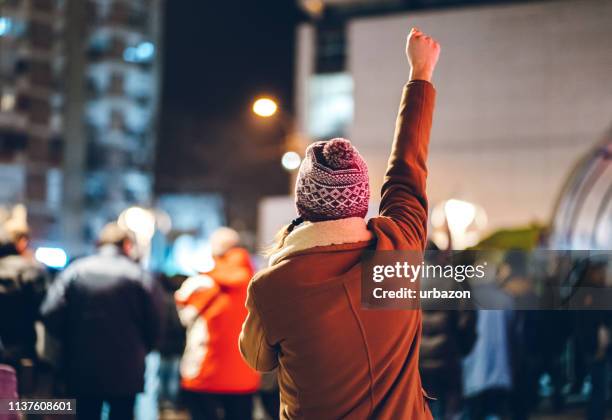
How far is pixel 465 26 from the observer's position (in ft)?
53.8

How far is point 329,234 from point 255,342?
372mm

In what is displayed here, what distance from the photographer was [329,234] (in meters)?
2.05

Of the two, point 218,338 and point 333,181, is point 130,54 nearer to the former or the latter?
point 218,338

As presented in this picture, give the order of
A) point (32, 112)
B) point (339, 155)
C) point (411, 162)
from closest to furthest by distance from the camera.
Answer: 1. point (339, 155)
2. point (411, 162)
3. point (32, 112)

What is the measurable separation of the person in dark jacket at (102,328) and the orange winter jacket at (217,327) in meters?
0.73

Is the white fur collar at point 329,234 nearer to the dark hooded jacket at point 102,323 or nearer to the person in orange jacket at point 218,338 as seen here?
the dark hooded jacket at point 102,323

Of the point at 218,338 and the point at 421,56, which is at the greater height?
the point at 421,56

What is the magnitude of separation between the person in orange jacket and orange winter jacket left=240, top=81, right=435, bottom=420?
3431mm

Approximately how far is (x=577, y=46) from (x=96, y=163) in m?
55.0

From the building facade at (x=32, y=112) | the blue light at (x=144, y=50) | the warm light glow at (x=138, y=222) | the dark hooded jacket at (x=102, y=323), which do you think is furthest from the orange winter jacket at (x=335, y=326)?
the blue light at (x=144, y=50)

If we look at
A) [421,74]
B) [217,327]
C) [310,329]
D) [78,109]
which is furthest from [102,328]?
[78,109]

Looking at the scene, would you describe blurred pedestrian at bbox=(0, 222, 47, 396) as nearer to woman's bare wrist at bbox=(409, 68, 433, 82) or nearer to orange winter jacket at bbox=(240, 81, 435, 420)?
orange winter jacket at bbox=(240, 81, 435, 420)

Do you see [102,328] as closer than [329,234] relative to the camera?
No

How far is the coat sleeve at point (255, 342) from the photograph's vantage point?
2102 mm
